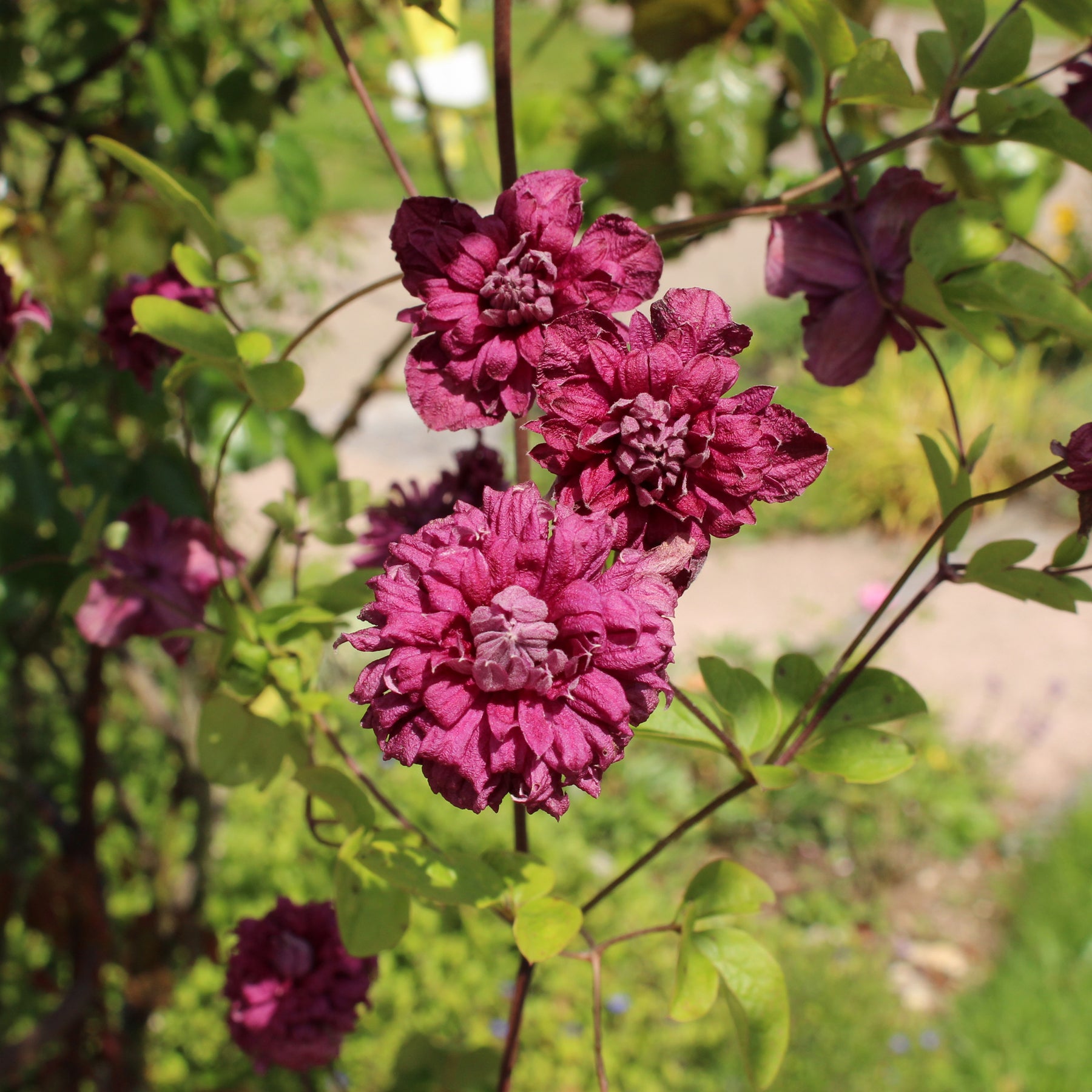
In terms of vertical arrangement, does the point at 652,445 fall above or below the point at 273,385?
below

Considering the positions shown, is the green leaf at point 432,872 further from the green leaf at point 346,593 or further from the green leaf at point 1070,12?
the green leaf at point 1070,12

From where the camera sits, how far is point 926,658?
301 cm

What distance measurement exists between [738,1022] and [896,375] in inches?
144

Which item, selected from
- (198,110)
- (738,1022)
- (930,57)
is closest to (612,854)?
(198,110)

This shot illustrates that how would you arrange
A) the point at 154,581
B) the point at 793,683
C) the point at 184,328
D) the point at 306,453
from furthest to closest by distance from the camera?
the point at 306,453, the point at 154,581, the point at 793,683, the point at 184,328

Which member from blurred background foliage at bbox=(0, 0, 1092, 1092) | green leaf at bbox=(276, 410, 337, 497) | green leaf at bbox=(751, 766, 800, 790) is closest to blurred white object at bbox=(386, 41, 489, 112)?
blurred background foliage at bbox=(0, 0, 1092, 1092)

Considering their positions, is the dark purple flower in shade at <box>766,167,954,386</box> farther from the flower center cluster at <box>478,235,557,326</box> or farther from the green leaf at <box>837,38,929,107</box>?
the flower center cluster at <box>478,235,557,326</box>

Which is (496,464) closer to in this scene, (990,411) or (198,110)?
(198,110)

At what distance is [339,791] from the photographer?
49 centimetres

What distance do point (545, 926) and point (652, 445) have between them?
24 centimetres

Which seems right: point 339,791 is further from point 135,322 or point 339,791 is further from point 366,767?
point 366,767

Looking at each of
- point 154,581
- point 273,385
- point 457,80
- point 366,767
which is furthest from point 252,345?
point 366,767

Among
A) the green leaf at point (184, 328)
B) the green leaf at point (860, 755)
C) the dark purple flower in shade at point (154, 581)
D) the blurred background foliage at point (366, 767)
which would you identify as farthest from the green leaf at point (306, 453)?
the green leaf at point (860, 755)

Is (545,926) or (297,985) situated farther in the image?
(297,985)
